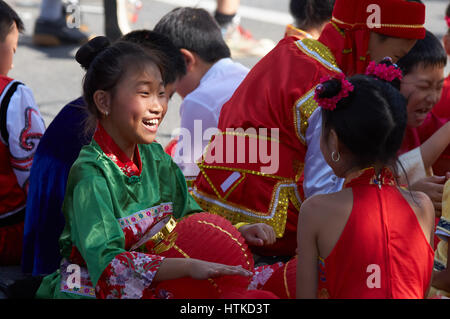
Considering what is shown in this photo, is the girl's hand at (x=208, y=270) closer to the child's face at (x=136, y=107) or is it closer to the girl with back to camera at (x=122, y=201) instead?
the girl with back to camera at (x=122, y=201)

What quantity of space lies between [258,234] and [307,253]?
489 millimetres

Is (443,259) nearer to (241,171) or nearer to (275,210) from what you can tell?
(275,210)

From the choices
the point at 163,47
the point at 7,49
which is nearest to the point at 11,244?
the point at 7,49

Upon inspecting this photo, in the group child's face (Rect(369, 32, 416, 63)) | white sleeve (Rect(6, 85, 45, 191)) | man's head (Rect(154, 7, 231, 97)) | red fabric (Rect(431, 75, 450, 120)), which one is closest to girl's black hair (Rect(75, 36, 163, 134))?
white sleeve (Rect(6, 85, 45, 191))

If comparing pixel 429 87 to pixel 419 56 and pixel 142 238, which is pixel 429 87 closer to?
pixel 419 56

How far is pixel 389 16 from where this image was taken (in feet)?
9.00

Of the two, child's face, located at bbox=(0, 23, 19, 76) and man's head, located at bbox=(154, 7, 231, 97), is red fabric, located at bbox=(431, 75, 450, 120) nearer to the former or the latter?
man's head, located at bbox=(154, 7, 231, 97)

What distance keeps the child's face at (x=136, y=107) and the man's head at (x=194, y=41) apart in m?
1.13

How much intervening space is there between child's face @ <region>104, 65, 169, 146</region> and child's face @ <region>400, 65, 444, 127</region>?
1.39 metres

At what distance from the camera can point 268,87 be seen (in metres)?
2.74

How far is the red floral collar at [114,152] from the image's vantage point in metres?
2.29

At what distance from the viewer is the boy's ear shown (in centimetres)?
343

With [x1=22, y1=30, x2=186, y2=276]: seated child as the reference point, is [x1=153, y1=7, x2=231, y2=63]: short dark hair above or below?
above

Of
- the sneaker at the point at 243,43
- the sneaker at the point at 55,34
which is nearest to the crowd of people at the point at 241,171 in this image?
the sneaker at the point at 243,43
